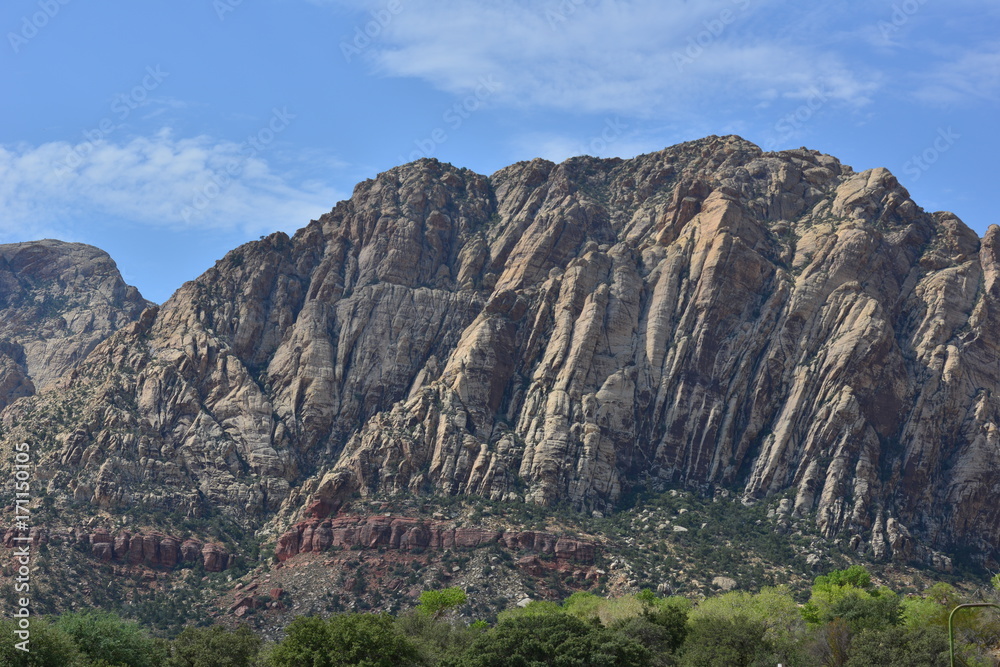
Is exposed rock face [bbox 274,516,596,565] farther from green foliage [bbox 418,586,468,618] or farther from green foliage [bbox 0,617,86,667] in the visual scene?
green foliage [bbox 0,617,86,667]

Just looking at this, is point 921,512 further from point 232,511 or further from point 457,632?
point 232,511

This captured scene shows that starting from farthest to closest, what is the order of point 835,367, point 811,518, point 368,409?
point 368,409 < point 835,367 < point 811,518

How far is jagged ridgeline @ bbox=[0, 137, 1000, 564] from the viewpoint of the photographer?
535 ft

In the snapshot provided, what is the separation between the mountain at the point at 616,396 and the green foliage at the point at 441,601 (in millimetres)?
26737

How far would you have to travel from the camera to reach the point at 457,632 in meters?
113

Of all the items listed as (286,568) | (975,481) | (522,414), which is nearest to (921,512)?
(975,481)

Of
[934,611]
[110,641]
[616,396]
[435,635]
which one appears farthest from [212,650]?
[616,396]

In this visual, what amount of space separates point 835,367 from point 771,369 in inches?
396

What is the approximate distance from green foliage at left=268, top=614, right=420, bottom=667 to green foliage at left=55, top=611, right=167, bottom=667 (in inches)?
414

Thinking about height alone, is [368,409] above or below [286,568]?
above

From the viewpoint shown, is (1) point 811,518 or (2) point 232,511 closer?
(1) point 811,518

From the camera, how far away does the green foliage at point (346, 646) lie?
318 ft

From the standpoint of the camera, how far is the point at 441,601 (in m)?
134

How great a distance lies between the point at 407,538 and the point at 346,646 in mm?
54258
